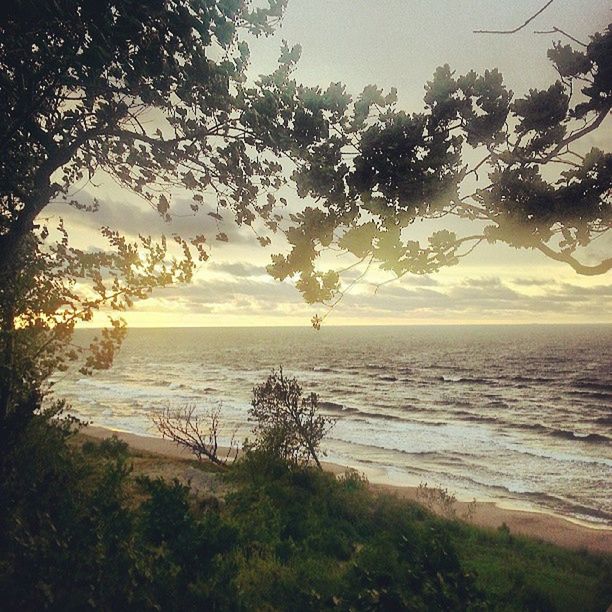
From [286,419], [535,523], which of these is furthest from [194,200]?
[535,523]

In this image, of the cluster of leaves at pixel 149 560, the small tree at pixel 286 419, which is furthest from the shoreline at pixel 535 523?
the cluster of leaves at pixel 149 560

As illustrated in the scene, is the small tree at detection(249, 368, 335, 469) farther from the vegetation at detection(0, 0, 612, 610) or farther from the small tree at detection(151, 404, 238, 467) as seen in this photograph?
the vegetation at detection(0, 0, 612, 610)

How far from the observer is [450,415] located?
53.8 meters

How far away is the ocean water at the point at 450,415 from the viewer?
1225 inches

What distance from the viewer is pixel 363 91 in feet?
18.6

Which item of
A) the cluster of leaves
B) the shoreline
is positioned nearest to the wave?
the shoreline

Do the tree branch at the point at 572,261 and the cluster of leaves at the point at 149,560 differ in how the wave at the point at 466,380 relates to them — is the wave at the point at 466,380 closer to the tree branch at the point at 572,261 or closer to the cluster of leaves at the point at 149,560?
the cluster of leaves at the point at 149,560

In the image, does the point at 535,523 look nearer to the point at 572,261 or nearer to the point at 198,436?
the point at 198,436

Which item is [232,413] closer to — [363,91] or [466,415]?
[466,415]

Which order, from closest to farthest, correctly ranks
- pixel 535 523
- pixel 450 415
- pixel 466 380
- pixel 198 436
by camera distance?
1. pixel 198 436
2. pixel 535 523
3. pixel 450 415
4. pixel 466 380

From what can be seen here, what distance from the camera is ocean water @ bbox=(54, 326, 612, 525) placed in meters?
31.1

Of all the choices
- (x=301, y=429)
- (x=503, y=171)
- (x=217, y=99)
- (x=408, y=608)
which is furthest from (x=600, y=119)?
(x=301, y=429)

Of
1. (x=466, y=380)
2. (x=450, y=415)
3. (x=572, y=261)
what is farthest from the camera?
(x=466, y=380)

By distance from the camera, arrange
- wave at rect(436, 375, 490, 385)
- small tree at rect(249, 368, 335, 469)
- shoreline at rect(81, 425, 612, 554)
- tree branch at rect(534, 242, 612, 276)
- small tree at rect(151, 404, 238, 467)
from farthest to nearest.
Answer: wave at rect(436, 375, 490, 385) → small tree at rect(151, 404, 238, 467) → small tree at rect(249, 368, 335, 469) → shoreline at rect(81, 425, 612, 554) → tree branch at rect(534, 242, 612, 276)
